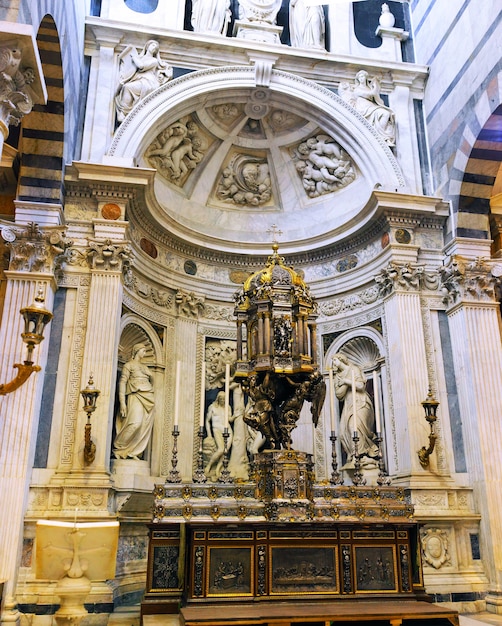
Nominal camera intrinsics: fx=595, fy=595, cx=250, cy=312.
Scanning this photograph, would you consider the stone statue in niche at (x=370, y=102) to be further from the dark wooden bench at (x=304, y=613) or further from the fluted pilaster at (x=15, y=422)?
the dark wooden bench at (x=304, y=613)

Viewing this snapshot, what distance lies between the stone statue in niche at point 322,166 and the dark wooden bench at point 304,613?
8733 millimetres

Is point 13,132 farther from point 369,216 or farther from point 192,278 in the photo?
point 369,216

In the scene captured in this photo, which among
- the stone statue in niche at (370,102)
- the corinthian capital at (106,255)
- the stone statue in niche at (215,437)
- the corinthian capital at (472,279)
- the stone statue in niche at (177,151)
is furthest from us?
the stone statue in niche at (370,102)

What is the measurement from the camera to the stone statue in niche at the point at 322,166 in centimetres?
1255

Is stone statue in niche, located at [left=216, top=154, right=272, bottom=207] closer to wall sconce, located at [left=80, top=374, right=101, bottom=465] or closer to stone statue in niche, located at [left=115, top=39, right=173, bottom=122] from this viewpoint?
stone statue in niche, located at [left=115, top=39, right=173, bottom=122]

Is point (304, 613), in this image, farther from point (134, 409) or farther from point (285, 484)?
point (134, 409)

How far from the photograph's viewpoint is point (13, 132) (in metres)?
10.6

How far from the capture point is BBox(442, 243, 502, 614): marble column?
9344mm

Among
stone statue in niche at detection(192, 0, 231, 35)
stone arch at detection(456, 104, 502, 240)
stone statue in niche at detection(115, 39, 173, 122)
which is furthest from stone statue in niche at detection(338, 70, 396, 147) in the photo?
stone statue in niche at detection(115, 39, 173, 122)

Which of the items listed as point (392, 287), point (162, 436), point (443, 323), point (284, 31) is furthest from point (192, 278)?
point (284, 31)

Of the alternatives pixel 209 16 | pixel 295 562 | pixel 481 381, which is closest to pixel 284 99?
pixel 209 16

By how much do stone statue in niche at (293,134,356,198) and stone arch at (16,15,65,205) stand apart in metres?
5.29

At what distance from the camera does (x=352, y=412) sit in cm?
1070

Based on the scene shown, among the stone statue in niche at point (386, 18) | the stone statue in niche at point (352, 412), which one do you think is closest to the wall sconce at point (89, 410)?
the stone statue in niche at point (352, 412)
